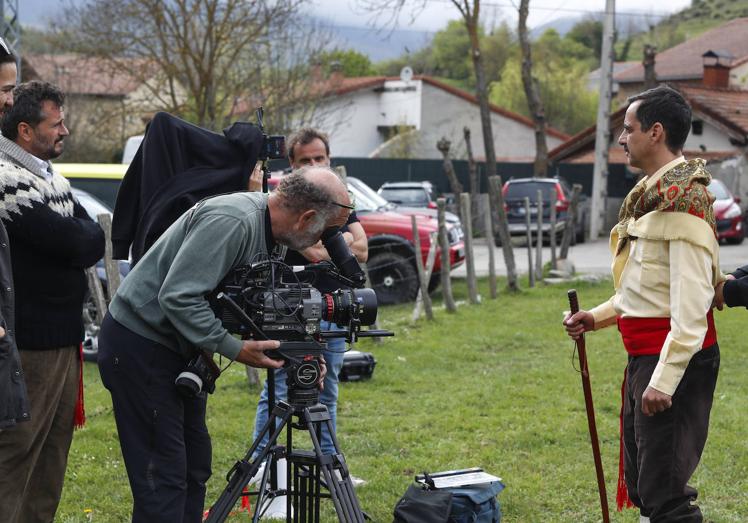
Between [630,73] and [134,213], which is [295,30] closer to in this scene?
[134,213]

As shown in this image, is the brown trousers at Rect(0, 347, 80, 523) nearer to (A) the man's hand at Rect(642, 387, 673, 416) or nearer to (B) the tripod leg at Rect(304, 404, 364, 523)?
(B) the tripod leg at Rect(304, 404, 364, 523)

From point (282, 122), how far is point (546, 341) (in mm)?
15042

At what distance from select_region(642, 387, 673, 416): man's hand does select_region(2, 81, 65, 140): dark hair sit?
2767 mm

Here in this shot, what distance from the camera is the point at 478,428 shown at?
278 inches

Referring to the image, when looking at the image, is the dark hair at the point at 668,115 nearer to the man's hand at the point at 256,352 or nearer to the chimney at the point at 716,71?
the man's hand at the point at 256,352

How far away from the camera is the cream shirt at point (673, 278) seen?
3.66m

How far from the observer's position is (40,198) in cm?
416

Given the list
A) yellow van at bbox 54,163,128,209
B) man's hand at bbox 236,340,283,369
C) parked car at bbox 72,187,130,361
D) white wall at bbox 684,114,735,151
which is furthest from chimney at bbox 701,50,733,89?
man's hand at bbox 236,340,283,369

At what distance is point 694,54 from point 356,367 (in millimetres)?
45509

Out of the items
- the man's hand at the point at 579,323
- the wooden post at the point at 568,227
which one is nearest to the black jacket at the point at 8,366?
the man's hand at the point at 579,323

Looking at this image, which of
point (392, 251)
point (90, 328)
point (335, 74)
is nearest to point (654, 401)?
point (90, 328)

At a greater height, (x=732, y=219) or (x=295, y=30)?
(x=295, y=30)

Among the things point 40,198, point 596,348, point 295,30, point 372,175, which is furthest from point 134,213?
point 372,175

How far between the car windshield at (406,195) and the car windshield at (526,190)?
2.08m
